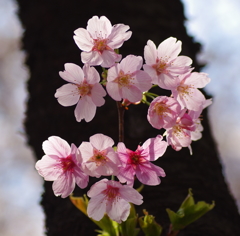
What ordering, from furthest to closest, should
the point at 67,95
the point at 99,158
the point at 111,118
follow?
the point at 111,118 → the point at 67,95 → the point at 99,158

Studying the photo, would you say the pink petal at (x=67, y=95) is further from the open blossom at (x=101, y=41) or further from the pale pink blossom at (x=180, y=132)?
the pale pink blossom at (x=180, y=132)

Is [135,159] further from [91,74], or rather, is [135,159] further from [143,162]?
Result: [91,74]

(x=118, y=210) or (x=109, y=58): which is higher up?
(x=109, y=58)

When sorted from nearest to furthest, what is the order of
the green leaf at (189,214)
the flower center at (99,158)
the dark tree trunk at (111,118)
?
the flower center at (99,158)
the green leaf at (189,214)
the dark tree trunk at (111,118)

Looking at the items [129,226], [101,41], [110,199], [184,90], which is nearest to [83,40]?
[101,41]

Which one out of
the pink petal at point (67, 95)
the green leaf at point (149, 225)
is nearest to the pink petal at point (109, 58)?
the pink petal at point (67, 95)

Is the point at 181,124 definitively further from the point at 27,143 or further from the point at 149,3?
the point at 149,3

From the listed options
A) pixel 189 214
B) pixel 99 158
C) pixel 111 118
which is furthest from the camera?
pixel 111 118
